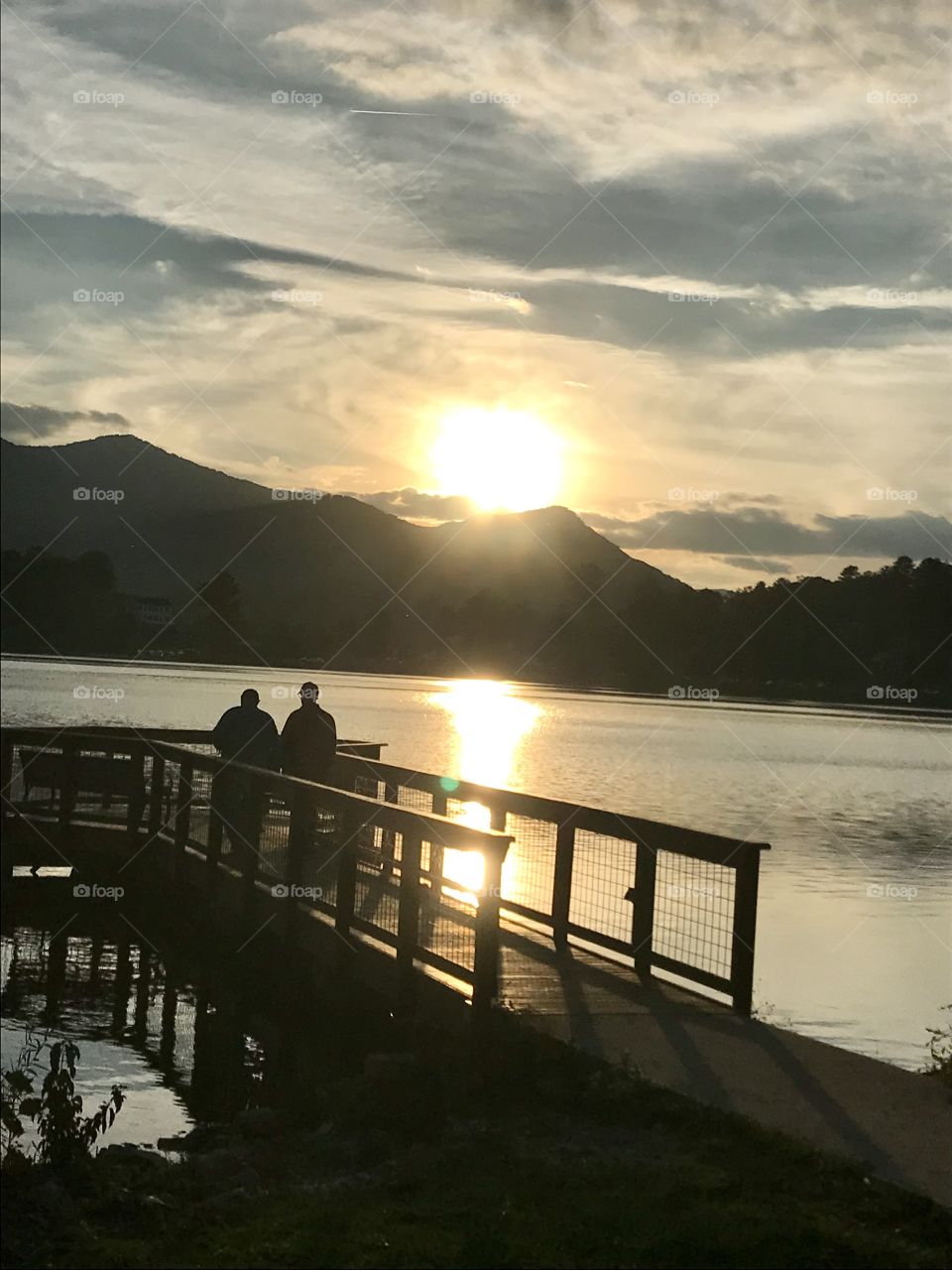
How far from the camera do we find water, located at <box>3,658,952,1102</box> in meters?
18.2

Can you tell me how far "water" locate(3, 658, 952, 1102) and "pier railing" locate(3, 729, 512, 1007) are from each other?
5.45 metres

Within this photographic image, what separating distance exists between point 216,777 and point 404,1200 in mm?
9388

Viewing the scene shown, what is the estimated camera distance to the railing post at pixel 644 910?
1134cm

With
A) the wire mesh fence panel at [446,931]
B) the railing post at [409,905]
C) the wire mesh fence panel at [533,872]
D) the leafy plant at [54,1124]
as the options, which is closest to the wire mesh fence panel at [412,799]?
the wire mesh fence panel at [533,872]

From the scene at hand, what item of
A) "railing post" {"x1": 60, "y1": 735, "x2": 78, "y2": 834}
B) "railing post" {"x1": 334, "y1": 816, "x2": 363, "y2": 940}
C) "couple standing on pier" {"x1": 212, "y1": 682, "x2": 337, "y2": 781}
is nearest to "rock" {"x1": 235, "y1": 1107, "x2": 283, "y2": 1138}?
"railing post" {"x1": 334, "y1": 816, "x2": 363, "y2": 940}

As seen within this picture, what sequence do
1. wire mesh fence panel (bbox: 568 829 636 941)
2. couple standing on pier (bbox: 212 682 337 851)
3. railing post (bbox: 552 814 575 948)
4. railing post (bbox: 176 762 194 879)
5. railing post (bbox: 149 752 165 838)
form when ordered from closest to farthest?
railing post (bbox: 552 814 575 948) → couple standing on pier (bbox: 212 682 337 851) → railing post (bbox: 176 762 194 879) → wire mesh fence panel (bbox: 568 829 636 941) → railing post (bbox: 149 752 165 838)

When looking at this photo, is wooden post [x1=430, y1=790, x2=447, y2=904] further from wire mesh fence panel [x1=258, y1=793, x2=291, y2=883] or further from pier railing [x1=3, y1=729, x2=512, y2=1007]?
wire mesh fence panel [x1=258, y1=793, x2=291, y2=883]

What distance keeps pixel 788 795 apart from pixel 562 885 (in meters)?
39.2

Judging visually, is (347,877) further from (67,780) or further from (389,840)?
(67,780)

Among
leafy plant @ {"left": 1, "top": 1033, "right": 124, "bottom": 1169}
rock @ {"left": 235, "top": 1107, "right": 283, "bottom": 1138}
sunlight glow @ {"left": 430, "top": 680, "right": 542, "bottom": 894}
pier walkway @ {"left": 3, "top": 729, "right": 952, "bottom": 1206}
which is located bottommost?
sunlight glow @ {"left": 430, "top": 680, "right": 542, "bottom": 894}

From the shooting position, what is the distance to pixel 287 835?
44.9 feet

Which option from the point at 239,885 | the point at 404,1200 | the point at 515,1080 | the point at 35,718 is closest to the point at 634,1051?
the point at 515,1080

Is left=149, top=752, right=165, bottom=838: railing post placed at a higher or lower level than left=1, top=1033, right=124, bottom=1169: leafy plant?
higher

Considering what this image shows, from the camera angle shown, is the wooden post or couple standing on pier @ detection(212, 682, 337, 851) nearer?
the wooden post
